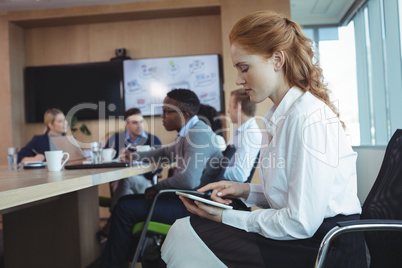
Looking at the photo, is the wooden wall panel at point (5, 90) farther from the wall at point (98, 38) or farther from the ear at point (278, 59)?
the ear at point (278, 59)

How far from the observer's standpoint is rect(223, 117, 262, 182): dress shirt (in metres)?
2.72

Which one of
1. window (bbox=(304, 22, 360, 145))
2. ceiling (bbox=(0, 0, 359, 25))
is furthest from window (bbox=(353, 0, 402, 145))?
ceiling (bbox=(0, 0, 359, 25))

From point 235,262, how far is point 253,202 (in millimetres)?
401

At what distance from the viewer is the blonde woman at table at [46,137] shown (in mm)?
3947

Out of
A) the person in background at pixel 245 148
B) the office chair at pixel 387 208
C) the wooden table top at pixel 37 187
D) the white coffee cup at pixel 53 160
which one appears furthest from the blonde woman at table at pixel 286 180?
the person in background at pixel 245 148

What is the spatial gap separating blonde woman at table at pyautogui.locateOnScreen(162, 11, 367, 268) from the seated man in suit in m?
0.86

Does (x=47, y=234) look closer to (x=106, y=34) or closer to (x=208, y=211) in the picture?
(x=208, y=211)

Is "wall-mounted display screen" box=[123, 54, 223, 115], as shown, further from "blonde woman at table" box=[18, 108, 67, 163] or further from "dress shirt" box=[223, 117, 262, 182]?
"dress shirt" box=[223, 117, 262, 182]

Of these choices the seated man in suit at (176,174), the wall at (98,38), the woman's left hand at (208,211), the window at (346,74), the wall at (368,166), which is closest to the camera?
the woman's left hand at (208,211)

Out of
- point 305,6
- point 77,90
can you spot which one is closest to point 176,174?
point 77,90

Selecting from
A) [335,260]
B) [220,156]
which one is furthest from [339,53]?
[335,260]

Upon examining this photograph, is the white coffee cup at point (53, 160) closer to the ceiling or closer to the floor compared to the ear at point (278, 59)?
closer to the floor

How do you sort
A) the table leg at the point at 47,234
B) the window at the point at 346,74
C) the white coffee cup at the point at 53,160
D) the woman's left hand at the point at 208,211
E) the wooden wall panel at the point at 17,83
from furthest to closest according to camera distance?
the window at the point at 346,74 → the wooden wall panel at the point at 17,83 → the table leg at the point at 47,234 → the white coffee cup at the point at 53,160 → the woman's left hand at the point at 208,211

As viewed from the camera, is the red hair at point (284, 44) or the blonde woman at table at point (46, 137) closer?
the red hair at point (284, 44)
